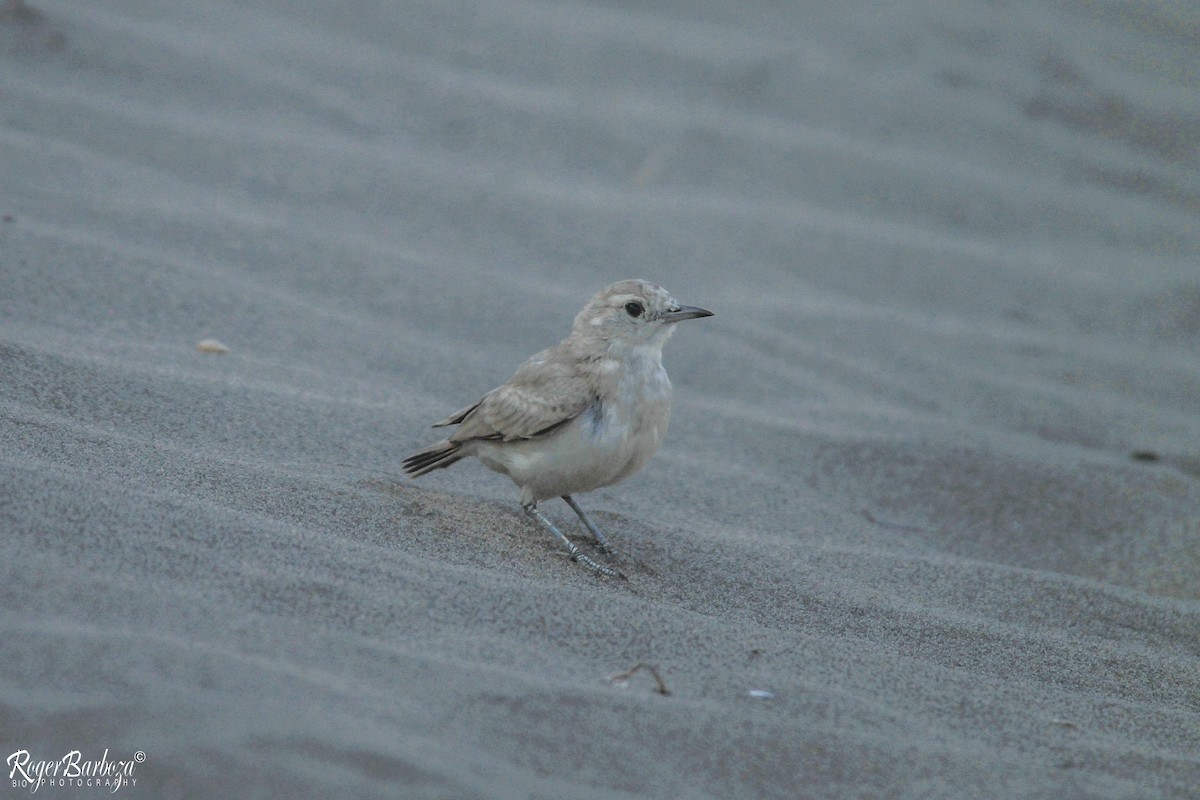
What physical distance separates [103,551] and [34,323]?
1906 mm

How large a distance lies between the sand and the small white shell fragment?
0.01m

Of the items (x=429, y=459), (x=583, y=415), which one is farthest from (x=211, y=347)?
(x=583, y=415)

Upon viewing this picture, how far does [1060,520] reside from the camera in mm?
4730

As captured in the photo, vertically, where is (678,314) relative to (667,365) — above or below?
above

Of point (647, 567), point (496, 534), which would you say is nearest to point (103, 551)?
point (496, 534)

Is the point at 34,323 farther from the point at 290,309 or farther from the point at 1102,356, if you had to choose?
the point at 1102,356

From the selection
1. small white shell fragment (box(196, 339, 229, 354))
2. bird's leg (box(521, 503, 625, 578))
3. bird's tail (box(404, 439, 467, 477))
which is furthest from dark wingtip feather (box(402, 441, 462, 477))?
small white shell fragment (box(196, 339, 229, 354))

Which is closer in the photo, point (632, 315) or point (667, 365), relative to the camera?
point (632, 315)

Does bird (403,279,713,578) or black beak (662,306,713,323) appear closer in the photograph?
bird (403,279,713,578)

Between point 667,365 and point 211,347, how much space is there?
1.94 meters

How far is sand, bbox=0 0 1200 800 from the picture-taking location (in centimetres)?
256

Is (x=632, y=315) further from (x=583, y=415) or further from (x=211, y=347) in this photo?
(x=211, y=347)

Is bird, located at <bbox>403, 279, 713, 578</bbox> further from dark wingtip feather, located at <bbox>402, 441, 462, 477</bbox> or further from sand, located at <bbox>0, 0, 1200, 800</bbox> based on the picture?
sand, located at <bbox>0, 0, 1200, 800</bbox>

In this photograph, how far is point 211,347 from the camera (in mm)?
4707
